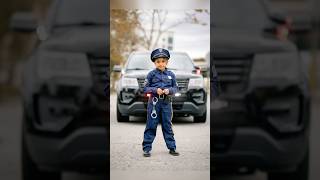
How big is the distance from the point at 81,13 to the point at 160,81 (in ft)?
3.79

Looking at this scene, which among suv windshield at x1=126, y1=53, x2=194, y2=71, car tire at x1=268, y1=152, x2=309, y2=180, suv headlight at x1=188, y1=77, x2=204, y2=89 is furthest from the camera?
suv headlight at x1=188, y1=77, x2=204, y2=89

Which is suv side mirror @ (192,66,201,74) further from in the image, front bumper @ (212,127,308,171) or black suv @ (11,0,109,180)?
black suv @ (11,0,109,180)

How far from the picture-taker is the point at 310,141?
543 centimetres

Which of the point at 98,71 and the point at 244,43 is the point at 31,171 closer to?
the point at 98,71

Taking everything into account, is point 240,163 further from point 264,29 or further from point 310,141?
point 264,29

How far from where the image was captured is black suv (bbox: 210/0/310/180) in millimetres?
5285

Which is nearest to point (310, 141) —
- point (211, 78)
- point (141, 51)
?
point (211, 78)

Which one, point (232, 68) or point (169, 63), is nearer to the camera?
point (232, 68)

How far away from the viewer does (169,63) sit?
6.21 meters

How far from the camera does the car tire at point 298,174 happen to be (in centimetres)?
546

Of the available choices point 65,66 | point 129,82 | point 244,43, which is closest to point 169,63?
point 129,82

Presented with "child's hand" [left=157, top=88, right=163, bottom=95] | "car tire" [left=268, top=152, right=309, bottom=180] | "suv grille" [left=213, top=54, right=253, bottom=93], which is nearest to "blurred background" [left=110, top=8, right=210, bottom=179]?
"child's hand" [left=157, top=88, right=163, bottom=95]

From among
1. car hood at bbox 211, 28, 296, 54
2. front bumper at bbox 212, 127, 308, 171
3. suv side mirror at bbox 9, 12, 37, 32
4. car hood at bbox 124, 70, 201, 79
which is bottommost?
front bumper at bbox 212, 127, 308, 171

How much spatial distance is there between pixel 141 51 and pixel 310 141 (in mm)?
1920
